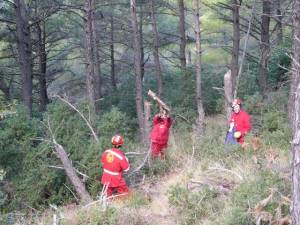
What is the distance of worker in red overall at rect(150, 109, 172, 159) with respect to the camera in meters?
12.0

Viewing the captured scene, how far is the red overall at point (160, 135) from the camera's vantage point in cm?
1204

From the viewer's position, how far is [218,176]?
911cm

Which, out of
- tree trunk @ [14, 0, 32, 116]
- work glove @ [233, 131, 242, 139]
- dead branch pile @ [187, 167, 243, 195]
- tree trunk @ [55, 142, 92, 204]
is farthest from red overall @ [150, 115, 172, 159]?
tree trunk @ [14, 0, 32, 116]

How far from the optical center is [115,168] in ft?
31.8

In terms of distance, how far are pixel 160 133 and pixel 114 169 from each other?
261 centimetres

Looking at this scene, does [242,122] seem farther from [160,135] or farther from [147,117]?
[147,117]

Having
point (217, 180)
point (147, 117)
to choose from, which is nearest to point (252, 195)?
point (217, 180)

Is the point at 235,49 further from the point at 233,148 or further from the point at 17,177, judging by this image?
the point at 17,177

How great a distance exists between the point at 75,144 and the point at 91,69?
3.55 m

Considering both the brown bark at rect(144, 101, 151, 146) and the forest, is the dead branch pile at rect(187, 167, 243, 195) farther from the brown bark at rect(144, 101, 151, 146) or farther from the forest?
the brown bark at rect(144, 101, 151, 146)

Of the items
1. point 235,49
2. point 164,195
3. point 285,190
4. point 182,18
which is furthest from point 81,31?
point 285,190

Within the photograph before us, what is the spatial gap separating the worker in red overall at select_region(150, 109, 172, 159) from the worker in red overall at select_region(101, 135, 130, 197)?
2257mm

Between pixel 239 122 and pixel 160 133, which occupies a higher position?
pixel 239 122

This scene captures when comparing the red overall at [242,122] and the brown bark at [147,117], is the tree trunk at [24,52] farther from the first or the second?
the red overall at [242,122]
